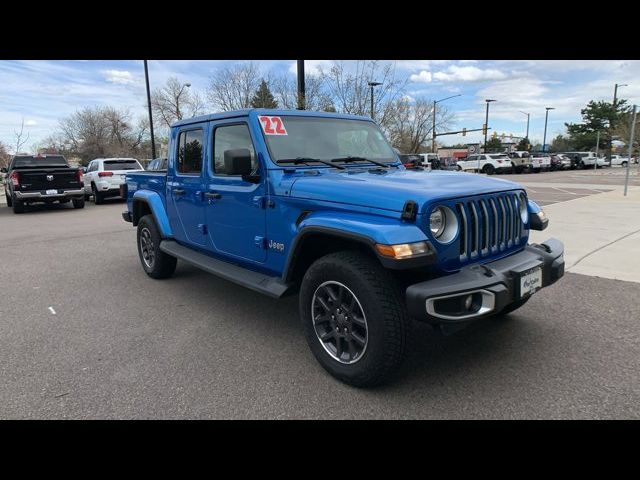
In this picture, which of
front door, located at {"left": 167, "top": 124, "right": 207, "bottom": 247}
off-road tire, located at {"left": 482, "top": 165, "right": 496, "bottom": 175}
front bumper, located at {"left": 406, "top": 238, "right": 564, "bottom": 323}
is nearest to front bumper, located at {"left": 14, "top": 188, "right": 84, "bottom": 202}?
front door, located at {"left": 167, "top": 124, "right": 207, "bottom": 247}

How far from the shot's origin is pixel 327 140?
13.6 feet

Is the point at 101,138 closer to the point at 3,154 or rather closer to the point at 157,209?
the point at 3,154

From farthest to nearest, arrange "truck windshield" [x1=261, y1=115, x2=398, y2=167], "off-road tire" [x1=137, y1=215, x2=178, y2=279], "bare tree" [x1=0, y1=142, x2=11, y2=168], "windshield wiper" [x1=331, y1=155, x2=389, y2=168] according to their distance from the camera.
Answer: "bare tree" [x1=0, y1=142, x2=11, y2=168] → "off-road tire" [x1=137, y1=215, x2=178, y2=279] → "windshield wiper" [x1=331, y1=155, x2=389, y2=168] → "truck windshield" [x1=261, y1=115, x2=398, y2=167]

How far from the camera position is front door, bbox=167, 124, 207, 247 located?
4648 mm

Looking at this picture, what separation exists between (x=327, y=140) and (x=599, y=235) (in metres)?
6.64

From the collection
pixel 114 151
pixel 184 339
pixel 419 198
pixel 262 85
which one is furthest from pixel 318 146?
pixel 114 151

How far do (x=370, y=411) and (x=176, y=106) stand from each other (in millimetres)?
35468

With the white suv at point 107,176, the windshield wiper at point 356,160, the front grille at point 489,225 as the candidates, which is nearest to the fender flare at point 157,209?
the windshield wiper at point 356,160

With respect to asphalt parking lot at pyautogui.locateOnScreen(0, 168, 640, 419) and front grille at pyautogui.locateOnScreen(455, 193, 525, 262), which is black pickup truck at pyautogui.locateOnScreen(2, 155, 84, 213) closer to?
asphalt parking lot at pyautogui.locateOnScreen(0, 168, 640, 419)

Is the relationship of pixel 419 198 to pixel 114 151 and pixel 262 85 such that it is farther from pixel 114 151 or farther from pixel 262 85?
pixel 114 151

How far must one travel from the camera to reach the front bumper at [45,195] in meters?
14.2

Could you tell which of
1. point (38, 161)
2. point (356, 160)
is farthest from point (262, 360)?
point (38, 161)

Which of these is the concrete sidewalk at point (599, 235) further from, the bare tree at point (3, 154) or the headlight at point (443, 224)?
the bare tree at point (3, 154)
